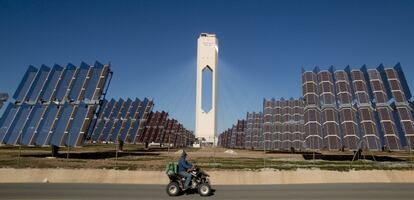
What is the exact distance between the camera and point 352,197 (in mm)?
12578

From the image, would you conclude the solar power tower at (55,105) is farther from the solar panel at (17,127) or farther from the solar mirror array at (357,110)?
the solar mirror array at (357,110)

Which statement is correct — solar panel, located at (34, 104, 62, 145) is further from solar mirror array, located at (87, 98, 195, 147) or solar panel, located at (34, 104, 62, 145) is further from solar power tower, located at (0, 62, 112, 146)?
solar mirror array, located at (87, 98, 195, 147)

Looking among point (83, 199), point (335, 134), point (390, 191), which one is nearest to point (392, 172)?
point (390, 191)

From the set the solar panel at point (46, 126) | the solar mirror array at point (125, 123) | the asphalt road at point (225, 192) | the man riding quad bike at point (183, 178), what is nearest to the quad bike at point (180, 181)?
the man riding quad bike at point (183, 178)

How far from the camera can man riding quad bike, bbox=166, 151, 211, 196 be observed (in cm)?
1351

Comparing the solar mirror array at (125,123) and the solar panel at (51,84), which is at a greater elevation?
the solar mirror array at (125,123)

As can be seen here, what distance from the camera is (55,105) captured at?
30172mm

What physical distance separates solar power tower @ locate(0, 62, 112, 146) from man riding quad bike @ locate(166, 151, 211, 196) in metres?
15.5

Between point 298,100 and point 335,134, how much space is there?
31.2 metres

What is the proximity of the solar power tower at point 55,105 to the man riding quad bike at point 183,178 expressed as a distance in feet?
50.8

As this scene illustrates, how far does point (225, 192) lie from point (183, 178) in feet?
6.10

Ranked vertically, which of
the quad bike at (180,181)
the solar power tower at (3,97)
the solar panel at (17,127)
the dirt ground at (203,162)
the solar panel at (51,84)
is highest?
the solar panel at (51,84)

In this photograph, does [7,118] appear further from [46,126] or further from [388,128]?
[388,128]

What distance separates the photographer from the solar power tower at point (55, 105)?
27.9 meters
